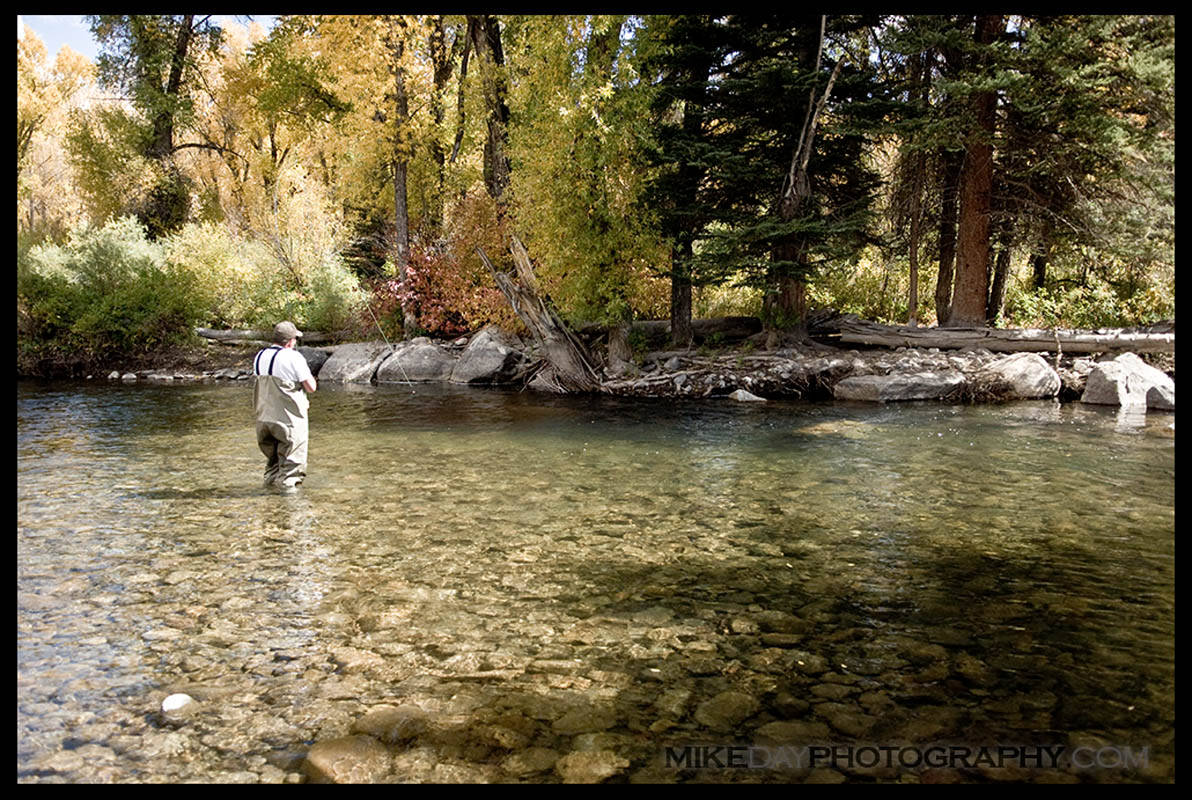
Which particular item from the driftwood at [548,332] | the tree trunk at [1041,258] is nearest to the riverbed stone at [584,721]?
the tree trunk at [1041,258]

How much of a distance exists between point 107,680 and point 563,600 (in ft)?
7.90

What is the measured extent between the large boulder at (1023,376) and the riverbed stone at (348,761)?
417 cm

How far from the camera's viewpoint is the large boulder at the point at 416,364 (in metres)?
17.4

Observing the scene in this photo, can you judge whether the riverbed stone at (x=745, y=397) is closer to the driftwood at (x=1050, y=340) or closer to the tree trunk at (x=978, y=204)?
the driftwood at (x=1050, y=340)

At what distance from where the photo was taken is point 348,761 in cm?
301

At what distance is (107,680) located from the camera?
312 centimetres

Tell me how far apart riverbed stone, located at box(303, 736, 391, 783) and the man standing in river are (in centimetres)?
401

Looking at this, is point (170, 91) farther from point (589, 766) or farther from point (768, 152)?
point (768, 152)

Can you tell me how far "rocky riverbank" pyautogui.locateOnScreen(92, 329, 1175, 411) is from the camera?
23.9ft

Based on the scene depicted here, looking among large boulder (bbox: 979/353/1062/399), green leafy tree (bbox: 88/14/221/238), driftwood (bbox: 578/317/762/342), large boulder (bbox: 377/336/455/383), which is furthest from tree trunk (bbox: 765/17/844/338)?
green leafy tree (bbox: 88/14/221/238)

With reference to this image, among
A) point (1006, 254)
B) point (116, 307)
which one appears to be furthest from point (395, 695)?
point (1006, 254)

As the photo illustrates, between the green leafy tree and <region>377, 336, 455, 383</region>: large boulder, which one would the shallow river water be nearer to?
the green leafy tree

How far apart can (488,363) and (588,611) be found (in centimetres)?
1306
